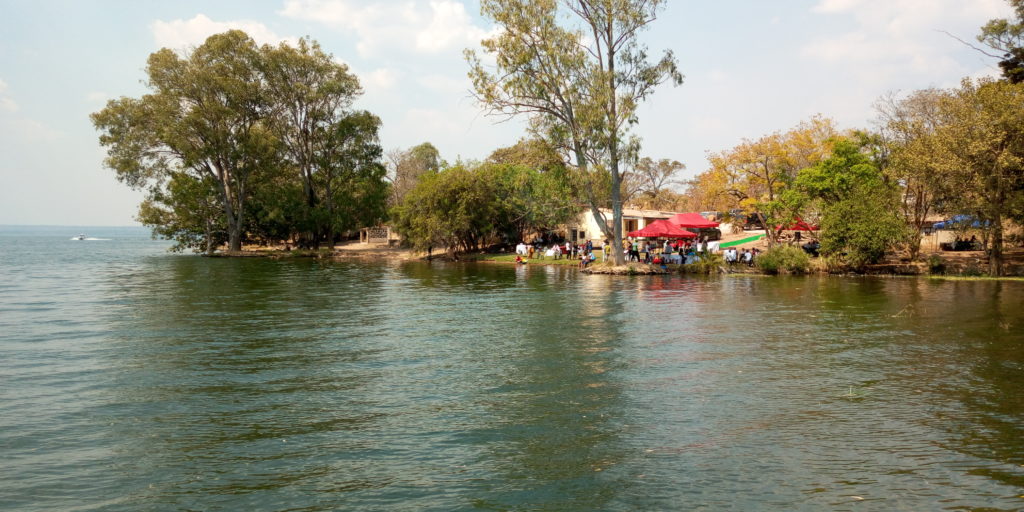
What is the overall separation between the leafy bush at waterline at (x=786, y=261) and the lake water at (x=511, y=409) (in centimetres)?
1820

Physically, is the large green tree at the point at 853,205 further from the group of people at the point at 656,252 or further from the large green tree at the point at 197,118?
the large green tree at the point at 197,118

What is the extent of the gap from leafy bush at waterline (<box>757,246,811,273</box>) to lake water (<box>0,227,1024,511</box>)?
18198 millimetres

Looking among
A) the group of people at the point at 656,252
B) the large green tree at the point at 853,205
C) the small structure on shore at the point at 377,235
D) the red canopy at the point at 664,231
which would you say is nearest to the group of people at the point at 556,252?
the group of people at the point at 656,252

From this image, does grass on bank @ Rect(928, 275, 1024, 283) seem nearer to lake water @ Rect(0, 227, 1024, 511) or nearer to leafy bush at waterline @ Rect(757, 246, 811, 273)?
leafy bush at waterline @ Rect(757, 246, 811, 273)

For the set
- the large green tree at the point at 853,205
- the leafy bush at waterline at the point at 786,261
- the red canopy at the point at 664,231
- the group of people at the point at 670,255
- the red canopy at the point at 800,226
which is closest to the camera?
the large green tree at the point at 853,205

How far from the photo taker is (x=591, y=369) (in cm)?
1450

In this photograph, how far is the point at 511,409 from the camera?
11.3 m

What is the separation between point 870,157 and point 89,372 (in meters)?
51.2

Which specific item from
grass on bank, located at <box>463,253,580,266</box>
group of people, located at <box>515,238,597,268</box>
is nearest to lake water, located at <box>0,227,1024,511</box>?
group of people, located at <box>515,238,597,268</box>

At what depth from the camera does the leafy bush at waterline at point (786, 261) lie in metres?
42.2

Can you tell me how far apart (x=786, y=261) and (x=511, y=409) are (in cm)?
3602

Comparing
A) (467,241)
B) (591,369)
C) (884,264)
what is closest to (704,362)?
(591,369)

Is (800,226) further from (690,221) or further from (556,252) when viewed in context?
(556,252)

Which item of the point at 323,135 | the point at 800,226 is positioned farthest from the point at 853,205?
the point at 323,135
